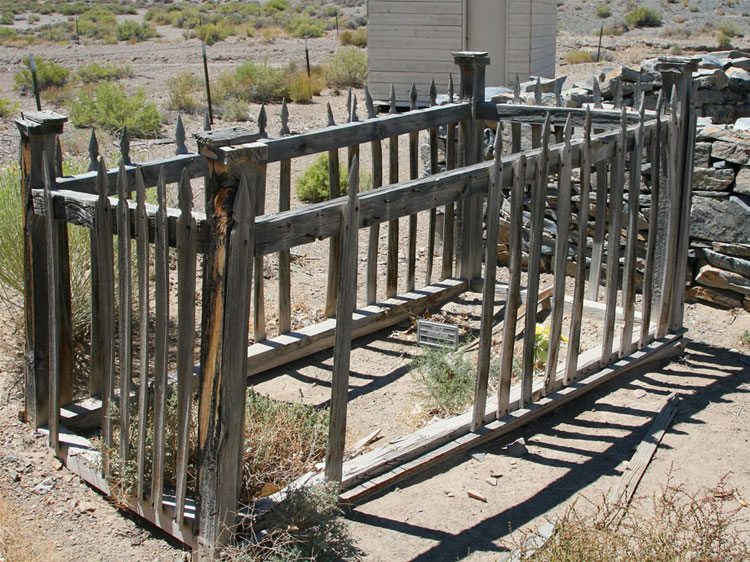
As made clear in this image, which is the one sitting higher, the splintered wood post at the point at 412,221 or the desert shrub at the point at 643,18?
the desert shrub at the point at 643,18

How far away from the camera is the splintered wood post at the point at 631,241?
4973mm

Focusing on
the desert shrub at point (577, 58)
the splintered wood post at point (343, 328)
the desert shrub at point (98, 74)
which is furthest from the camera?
the desert shrub at point (577, 58)

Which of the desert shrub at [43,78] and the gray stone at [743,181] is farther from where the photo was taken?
the desert shrub at [43,78]

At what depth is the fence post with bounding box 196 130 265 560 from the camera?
3051mm

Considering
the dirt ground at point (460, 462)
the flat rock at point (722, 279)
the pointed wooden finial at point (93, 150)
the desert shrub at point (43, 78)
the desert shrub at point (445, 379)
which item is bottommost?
the dirt ground at point (460, 462)

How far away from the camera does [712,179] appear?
5.97m

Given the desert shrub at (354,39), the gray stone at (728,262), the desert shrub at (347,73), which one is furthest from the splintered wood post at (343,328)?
the desert shrub at (354,39)

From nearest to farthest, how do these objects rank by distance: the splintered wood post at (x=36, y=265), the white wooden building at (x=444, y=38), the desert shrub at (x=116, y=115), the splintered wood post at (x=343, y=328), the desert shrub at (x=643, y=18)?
the splintered wood post at (x=343, y=328), the splintered wood post at (x=36, y=265), the desert shrub at (x=116, y=115), the white wooden building at (x=444, y=38), the desert shrub at (x=643, y=18)

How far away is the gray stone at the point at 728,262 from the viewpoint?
19.7ft

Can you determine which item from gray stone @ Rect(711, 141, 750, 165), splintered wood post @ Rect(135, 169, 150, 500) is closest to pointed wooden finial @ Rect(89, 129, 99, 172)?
splintered wood post @ Rect(135, 169, 150, 500)

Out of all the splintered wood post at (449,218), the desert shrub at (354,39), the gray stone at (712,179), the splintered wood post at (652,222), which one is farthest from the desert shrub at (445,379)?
the desert shrub at (354,39)

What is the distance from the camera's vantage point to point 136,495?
12.3 feet

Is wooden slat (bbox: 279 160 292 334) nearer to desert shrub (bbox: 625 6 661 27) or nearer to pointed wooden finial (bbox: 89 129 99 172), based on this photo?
pointed wooden finial (bbox: 89 129 99 172)

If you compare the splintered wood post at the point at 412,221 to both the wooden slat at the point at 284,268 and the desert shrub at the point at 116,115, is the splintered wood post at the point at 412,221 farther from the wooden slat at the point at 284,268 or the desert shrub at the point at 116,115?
the desert shrub at the point at 116,115
